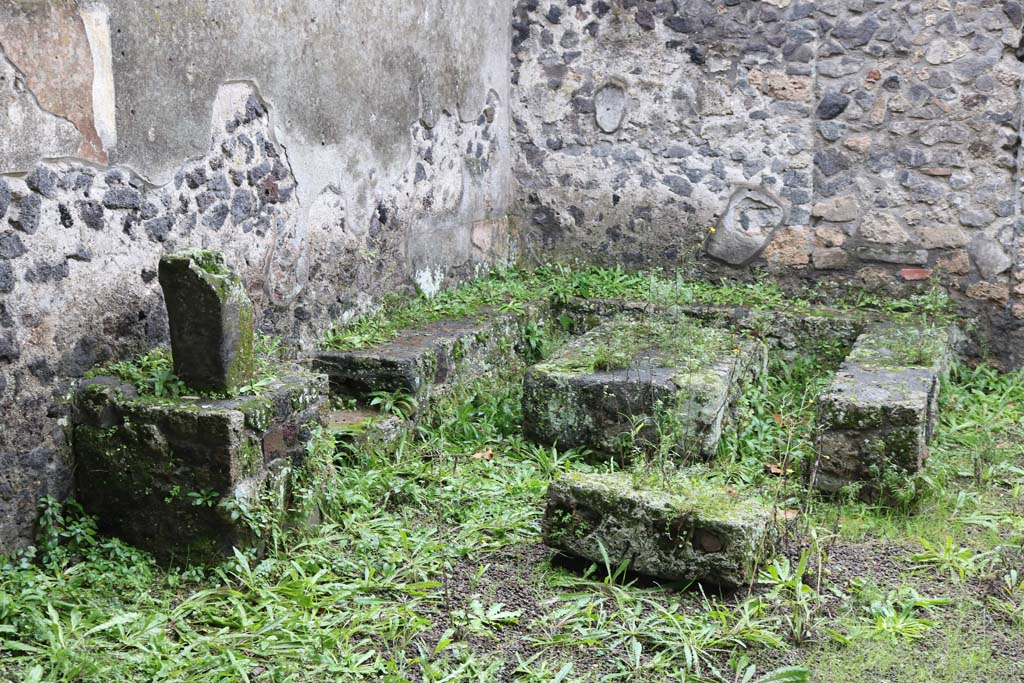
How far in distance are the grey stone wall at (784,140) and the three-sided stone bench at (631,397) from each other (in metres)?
1.67

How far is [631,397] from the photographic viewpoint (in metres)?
4.55

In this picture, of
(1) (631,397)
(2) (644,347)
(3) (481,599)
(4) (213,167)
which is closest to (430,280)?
(2) (644,347)

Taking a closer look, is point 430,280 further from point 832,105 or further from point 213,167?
point 832,105

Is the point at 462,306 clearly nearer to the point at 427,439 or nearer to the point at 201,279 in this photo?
the point at 427,439

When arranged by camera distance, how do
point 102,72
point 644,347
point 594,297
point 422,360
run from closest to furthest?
point 102,72
point 422,360
point 644,347
point 594,297

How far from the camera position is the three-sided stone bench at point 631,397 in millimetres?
4500

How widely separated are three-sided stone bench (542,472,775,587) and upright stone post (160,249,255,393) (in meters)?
1.19

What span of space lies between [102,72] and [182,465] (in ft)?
4.55

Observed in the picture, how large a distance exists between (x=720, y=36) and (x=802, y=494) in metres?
3.16

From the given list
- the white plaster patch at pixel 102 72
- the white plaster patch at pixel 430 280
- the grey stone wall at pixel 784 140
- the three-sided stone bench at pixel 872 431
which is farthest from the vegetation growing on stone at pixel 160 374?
the grey stone wall at pixel 784 140

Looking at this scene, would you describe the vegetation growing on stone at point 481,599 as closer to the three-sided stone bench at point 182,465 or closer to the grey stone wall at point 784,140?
the three-sided stone bench at point 182,465

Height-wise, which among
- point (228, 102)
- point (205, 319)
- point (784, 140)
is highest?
point (228, 102)


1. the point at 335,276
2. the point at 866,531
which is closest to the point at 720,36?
the point at 335,276

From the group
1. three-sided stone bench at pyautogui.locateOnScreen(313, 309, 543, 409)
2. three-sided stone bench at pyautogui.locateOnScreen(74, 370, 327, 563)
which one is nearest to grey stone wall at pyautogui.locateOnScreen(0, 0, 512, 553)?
three-sided stone bench at pyautogui.locateOnScreen(74, 370, 327, 563)
